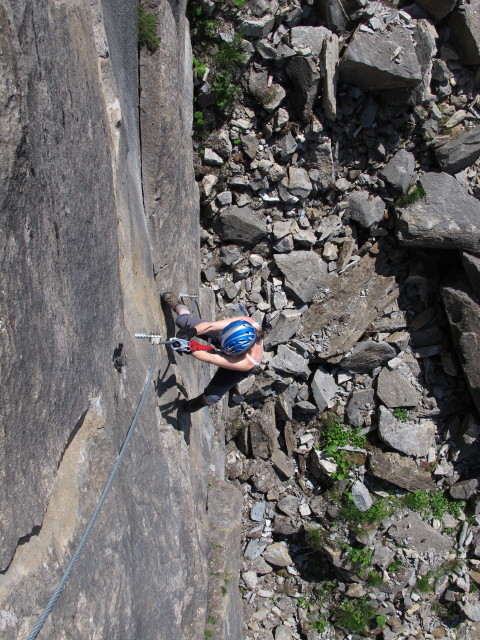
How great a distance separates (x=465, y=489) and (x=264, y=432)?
12.1 feet

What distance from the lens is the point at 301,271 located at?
8.83m

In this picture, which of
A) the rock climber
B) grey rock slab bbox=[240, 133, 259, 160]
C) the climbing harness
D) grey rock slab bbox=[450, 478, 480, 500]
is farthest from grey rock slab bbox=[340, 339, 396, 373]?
the climbing harness

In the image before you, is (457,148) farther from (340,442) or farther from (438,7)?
(340,442)

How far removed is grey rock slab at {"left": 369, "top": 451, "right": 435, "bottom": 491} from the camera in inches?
360

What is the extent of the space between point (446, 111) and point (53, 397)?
8.43 meters

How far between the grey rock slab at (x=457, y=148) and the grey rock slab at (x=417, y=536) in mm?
6105

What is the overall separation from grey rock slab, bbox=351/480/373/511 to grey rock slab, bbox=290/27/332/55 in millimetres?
7015

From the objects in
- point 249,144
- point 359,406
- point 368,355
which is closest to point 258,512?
point 359,406

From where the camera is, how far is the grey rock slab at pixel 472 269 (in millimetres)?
8719

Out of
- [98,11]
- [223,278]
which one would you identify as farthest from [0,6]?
[223,278]

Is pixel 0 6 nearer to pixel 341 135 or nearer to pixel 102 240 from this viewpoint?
pixel 102 240

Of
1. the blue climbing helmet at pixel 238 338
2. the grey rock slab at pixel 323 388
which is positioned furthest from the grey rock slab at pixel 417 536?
the blue climbing helmet at pixel 238 338

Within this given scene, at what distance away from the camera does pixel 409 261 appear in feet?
30.9

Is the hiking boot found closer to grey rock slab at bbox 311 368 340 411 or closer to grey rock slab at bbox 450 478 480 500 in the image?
grey rock slab at bbox 311 368 340 411
